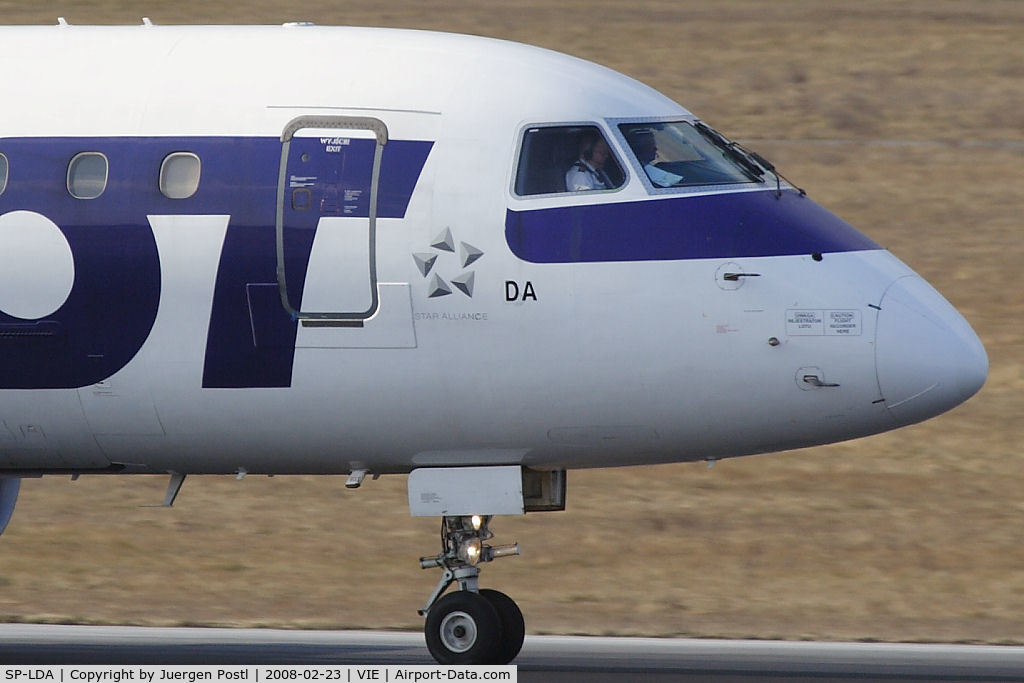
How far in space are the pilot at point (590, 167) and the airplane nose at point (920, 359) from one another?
1955 millimetres

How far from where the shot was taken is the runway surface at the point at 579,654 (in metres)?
13.6

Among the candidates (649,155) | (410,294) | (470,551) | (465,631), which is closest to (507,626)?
(465,631)

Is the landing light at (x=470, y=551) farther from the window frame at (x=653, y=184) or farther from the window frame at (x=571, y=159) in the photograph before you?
the window frame at (x=653, y=184)

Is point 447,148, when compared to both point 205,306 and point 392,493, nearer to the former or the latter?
point 205,306

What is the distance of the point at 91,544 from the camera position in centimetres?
1939

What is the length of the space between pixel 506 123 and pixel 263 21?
1976 centimetres

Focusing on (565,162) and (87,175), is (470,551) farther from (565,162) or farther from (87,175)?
(87,175)

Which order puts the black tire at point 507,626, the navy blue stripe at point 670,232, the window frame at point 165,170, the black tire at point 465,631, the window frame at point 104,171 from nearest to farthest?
the navy blue stripe at point 670,232 < the window frame at point 165,170 < the window frame at point 104,171 < the black tire at point 465,631 < the black tire at point 507,626

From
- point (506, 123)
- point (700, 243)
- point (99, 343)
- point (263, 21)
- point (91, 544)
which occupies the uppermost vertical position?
point (263, 21)

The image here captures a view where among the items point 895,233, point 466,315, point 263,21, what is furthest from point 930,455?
point 263,21

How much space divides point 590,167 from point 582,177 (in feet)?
0.31

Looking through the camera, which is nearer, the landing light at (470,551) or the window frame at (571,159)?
the window frame at (571,159)
